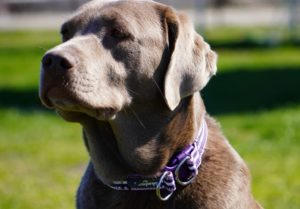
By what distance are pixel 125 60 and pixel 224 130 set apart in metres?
5.16

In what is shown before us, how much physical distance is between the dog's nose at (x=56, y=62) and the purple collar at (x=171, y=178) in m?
0.72

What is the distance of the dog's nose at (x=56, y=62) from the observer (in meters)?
3.95

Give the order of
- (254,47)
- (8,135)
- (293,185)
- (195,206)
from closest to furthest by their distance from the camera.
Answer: (195,206), (293,185), (8,135), (254,47)

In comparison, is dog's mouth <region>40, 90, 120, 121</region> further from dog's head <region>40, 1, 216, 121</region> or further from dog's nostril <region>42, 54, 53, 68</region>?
dog's nostril <region>42, 54, 53, 68</region>

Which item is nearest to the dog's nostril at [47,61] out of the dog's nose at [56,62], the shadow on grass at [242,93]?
the dog's nose at [56,62]

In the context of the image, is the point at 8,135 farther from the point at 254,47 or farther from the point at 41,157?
the point at 254,47

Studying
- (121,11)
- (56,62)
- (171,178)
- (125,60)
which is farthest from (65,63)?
(171,178)

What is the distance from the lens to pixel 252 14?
27.0 meters

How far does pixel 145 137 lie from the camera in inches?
174

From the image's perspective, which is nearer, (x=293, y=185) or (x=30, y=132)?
(x=293, y=185)

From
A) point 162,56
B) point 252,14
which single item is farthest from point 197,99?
point 252,14

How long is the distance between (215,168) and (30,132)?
17.4 ft

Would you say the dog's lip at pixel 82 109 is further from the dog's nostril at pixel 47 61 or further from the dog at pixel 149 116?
the dog's nostril at pixel 47 61

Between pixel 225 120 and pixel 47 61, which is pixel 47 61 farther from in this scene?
pixel 225 120
